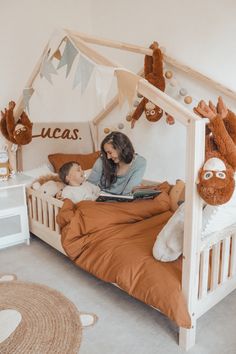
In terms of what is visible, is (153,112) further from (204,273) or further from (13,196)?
(204,273)

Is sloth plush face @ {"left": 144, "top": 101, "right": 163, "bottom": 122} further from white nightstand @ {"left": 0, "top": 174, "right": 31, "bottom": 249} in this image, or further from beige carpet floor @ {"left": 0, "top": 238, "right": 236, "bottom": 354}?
beige carpet floor @ {"left": 0, "top": 238, "right": 236, "bottom": 354}

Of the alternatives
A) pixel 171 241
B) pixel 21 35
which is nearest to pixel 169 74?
pixel 21 35

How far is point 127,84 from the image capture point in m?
1.50

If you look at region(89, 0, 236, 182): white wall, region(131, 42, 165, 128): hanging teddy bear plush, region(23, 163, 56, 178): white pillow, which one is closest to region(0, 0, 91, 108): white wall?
region(89, 0, 236, 182): white wall

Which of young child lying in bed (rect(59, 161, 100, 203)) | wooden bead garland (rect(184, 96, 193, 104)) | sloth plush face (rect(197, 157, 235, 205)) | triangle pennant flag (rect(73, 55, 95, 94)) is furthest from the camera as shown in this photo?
wooden bead garland (rect(184, 96, 193, 104))

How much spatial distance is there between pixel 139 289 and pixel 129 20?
246 cm

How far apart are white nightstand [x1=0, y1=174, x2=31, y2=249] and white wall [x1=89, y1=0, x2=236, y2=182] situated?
117 cm

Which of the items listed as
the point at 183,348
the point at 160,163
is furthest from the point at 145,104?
the point at 183,348

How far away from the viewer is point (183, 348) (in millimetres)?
1491

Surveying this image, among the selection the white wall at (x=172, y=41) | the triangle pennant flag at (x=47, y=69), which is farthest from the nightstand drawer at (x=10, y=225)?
the white wall at (x=172, y=41)

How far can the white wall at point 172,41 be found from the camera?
2324 mm

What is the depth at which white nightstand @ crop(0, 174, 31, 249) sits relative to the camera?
259cm

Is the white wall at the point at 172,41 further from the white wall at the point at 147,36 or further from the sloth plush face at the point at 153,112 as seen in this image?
the sloth plush face at the point at 153,112

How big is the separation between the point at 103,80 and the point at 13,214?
151 cm
